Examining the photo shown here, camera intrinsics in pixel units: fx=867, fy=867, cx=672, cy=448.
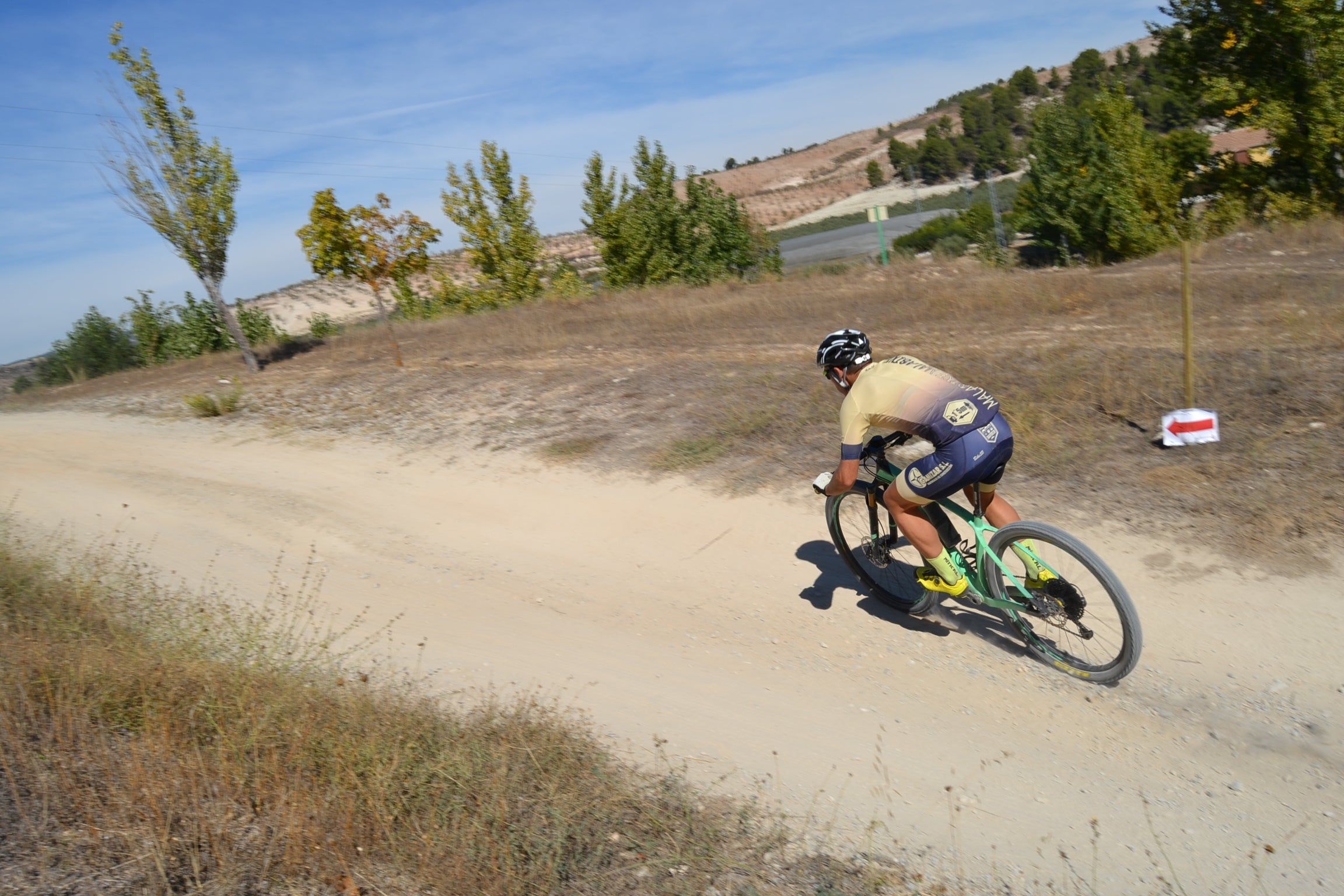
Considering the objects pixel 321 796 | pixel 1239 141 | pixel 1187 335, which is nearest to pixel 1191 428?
pixel 1187 335

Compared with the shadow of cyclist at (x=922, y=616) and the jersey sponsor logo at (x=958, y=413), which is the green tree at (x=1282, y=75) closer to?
the shadow of cyclist at (x=922, y=616)

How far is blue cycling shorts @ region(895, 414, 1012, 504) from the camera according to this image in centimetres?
498

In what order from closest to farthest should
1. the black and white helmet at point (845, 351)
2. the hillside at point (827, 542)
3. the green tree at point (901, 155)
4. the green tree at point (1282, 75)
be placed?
the hillside at point (827, 542) → the black and white helmet at point (845, 351) → the green tree at point (1282, 75) → the green tree at point (901, 155)

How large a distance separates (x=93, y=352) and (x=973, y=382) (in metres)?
31.4

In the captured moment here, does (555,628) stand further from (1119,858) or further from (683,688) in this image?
(1119,858)

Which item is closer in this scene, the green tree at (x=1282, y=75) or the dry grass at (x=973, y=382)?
the dry grass at (x=973, y=382)

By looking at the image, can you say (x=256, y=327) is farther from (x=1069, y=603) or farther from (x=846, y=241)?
(x=846, y=241)

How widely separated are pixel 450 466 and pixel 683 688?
5.89 m

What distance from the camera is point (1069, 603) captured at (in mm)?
4973

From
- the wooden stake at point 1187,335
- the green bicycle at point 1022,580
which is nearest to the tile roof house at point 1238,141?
the wooden stake at point 1187,335

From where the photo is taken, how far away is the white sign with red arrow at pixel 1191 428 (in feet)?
23.8

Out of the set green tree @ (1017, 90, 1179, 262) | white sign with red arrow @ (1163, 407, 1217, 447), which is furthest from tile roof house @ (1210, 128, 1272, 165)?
white sign with red arrow @ (1163, 407, 1217, 447)

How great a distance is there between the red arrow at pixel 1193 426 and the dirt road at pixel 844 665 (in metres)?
1.41

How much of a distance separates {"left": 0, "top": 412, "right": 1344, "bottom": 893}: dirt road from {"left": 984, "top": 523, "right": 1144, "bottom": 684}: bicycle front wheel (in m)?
0.16
